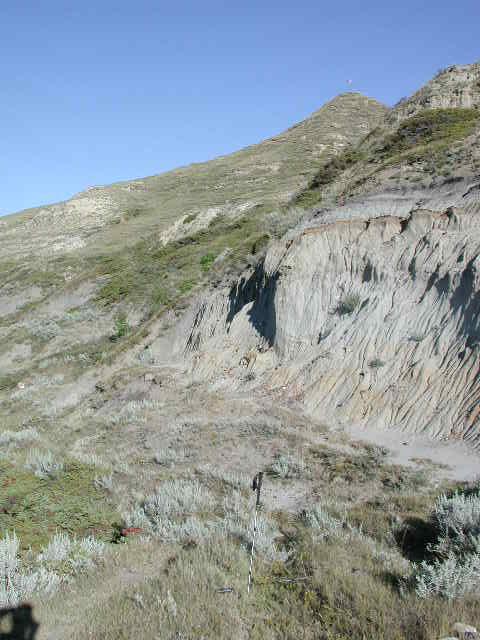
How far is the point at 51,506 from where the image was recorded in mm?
8281

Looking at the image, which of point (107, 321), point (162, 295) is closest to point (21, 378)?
point (107, 321)

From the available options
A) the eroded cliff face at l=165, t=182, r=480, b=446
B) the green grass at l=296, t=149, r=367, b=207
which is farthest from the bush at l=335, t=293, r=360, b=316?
the green grass at l=296, t=149, r=367, b=207

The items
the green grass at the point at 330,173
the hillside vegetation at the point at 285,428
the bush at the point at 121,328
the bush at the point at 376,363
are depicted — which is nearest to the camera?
the hillside vegetation at the point at 285,428

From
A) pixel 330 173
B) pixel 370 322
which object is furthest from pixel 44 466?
pixel 330 173

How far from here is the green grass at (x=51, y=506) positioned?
24.1 ft

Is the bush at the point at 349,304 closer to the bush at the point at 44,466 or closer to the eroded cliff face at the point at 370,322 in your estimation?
the eroded cliff face at the point at 370,322

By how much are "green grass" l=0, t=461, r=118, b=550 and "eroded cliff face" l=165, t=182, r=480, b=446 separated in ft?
20.3

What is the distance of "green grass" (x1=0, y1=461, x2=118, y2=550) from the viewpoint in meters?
7.34

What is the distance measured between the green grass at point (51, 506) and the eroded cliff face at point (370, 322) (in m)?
6.20

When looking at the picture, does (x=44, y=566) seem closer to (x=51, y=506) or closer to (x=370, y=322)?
(x=51, y=506)

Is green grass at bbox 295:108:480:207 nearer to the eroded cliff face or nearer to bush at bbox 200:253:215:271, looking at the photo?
the eroded cliff face

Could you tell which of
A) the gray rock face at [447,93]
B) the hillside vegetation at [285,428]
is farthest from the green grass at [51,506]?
the gray rock face at [447,93]

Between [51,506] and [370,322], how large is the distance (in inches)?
376

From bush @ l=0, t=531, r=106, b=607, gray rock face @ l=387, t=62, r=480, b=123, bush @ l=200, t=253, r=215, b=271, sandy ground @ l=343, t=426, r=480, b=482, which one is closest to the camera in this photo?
bush @ l=0, t=531, r=106, b=607
